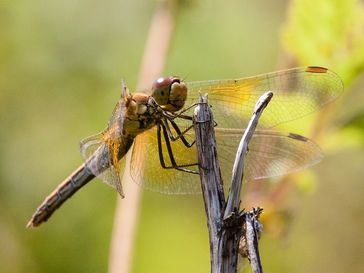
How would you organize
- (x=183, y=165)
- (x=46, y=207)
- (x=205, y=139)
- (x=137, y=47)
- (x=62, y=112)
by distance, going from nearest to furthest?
(x=205, y=139), (x=183, y=165), (x=46, y=207), (x=62, y=112), (x=137, y=47)

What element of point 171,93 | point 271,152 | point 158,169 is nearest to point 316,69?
point 271,152

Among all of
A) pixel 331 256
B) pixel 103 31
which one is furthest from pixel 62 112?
pixel 331 256

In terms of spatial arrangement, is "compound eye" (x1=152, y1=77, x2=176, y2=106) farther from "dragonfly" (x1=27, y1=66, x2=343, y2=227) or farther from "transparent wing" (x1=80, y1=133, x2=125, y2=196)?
"transparent wing" (x1=80, y1=133, x2=125, y2=196)

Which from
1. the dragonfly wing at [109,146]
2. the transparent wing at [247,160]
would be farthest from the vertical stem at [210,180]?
the dragonfly wing at [109,146]

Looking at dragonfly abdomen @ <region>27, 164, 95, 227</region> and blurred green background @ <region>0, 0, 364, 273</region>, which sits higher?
blurred green background @ <region>0, 0, 364, 273</region>

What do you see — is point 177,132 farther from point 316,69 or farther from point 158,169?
point 316,69

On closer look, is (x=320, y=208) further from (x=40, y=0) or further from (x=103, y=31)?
(x=40, y=0)

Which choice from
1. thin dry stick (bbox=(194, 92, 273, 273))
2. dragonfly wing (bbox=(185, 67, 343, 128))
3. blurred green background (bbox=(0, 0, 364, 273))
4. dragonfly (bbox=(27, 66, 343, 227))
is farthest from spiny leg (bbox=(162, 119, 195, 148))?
thin dry stick (bbox=(194, 92, 273, 273))
